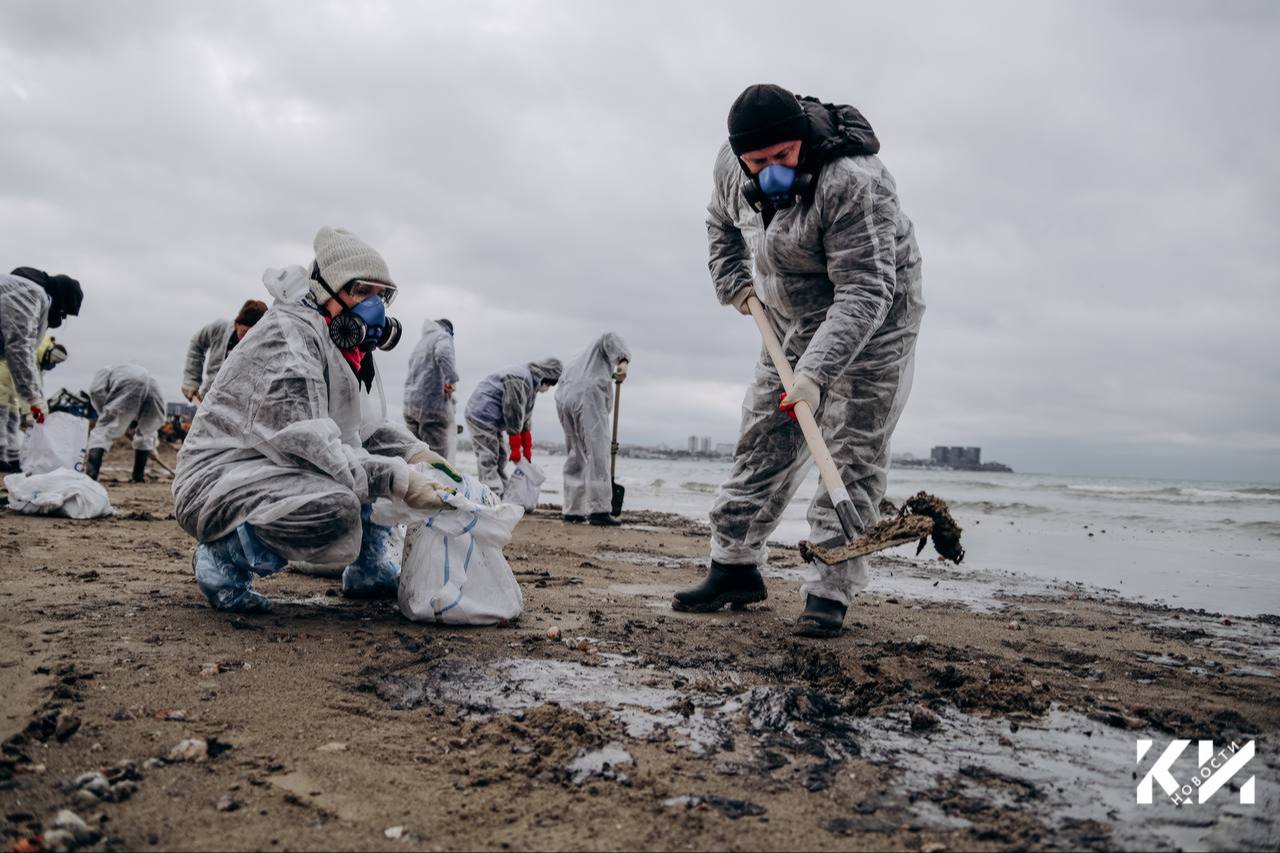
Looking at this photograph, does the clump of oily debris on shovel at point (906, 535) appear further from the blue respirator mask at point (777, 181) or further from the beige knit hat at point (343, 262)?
the beige knit hat at point (343, 262)

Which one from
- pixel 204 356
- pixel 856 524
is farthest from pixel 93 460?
pixel 856 524

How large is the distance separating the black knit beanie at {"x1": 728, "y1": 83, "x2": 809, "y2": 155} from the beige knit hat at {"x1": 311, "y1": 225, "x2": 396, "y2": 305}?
1461mm

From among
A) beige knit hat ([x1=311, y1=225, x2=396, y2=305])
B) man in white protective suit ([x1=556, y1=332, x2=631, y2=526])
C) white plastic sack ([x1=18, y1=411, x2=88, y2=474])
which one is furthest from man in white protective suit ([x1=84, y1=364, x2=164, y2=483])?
beige knit hat ([x1=311, y1=225, x2=396, y2=305])

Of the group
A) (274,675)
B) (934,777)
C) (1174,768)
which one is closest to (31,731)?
(274,675)

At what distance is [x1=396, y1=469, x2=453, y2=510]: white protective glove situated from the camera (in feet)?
9.96

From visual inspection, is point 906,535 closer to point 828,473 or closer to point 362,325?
point 828,473

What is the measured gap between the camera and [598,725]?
6.79 feet

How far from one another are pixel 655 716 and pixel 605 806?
21.6 inches

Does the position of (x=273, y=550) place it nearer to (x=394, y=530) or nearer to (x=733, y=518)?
(x=394, y=530)

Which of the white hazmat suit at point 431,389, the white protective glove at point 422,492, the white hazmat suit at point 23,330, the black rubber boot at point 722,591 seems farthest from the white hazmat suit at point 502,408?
the white protective glove at point 422,492

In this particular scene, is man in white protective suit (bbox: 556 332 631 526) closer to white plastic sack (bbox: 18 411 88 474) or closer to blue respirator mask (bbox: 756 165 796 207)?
white plastic sack (bbox: 18 411 88 474)

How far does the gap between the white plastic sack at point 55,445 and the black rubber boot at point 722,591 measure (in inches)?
239

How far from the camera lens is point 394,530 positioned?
3.98 metres

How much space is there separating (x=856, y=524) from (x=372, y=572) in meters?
2.03
